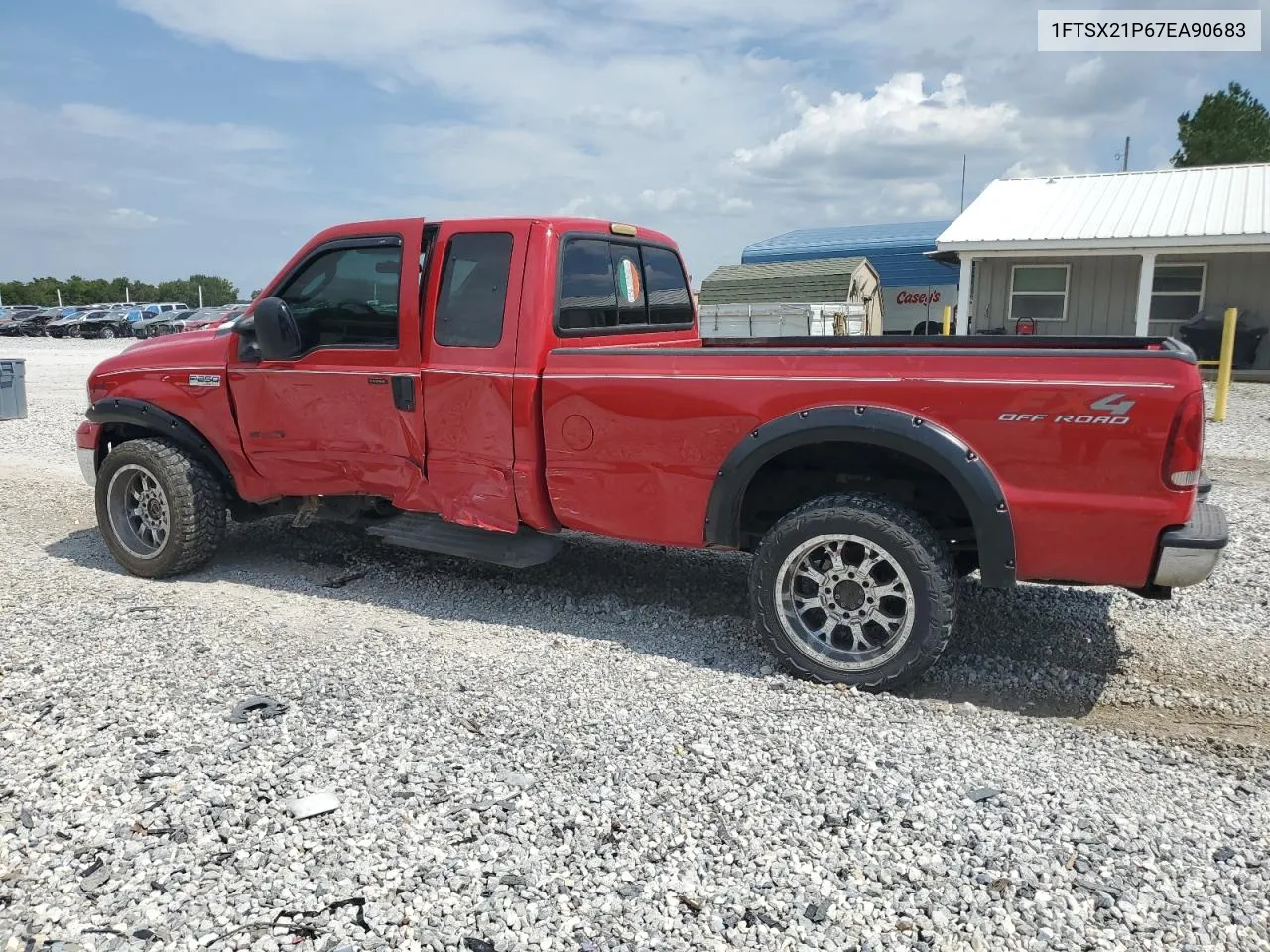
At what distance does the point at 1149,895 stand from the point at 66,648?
435cm

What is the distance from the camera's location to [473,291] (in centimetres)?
469

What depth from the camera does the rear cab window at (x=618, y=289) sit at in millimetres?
4733

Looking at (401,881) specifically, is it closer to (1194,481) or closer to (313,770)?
(313,770)

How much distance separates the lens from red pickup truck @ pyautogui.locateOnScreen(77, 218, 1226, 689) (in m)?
3.54

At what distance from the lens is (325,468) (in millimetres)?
5145

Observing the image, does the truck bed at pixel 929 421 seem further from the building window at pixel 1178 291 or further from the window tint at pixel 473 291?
the building window at pixel 1178 291

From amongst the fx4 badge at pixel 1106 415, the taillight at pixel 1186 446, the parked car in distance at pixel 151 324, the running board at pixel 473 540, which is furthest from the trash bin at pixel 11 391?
the parked car in distance at pixel 151 324

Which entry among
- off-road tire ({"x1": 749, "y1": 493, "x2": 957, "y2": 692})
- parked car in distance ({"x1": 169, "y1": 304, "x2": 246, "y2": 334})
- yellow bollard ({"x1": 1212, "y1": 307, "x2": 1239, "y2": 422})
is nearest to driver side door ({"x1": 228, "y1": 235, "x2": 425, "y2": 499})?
off-road tire ({"x1": 749, "y1": 493, "x2": 957, "y2": 692})

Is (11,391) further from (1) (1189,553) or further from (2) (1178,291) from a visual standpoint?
(2) (1178,291)

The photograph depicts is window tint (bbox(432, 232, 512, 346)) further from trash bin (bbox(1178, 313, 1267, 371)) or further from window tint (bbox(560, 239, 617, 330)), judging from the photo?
trash bin (bbox(1178, 313, 1267, 371))

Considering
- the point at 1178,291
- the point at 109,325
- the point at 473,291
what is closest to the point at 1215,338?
the point at 1178,291

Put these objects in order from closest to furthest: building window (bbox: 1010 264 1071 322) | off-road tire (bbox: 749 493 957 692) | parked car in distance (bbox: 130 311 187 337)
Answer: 1. off-road tire (bbox: 749 493 957 692)
2. building window (bbox: 1010 264 1071 322)
3. parked car in distance (bbox: 130 311 187 337)

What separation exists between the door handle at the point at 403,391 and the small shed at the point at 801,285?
18896 mm

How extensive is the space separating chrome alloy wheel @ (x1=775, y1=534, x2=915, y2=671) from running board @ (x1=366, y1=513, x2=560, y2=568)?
133cm
